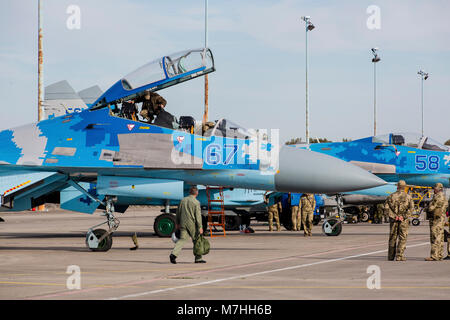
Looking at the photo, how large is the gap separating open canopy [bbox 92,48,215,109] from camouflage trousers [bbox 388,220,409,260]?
5.31m

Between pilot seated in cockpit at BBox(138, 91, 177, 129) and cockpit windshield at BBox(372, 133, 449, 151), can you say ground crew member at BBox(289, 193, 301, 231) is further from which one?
pilot seated in cockpit at BBox(138, 91, 177, 129)

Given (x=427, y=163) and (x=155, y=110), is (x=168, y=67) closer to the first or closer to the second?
(x=155, y=110)

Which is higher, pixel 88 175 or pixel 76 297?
pixel 88 175

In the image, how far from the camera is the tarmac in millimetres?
8180

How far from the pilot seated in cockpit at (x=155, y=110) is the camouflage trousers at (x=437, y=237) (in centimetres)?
569

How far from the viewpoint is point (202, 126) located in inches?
592

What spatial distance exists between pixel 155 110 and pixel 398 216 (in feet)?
18.4

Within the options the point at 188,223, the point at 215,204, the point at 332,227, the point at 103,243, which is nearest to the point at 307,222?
the point at 332,227

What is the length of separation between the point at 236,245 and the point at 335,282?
7937 millimetres

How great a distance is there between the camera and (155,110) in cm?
1515

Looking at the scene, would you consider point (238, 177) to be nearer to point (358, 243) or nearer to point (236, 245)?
point (236, 245)

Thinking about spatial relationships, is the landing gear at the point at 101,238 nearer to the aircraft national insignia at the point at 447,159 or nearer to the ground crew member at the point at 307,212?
the ground crew member at the point at 307,212

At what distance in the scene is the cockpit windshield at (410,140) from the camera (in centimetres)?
2452
